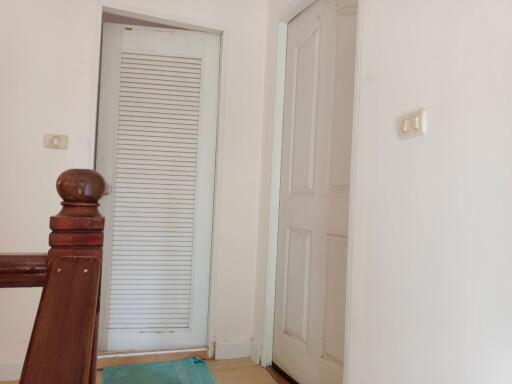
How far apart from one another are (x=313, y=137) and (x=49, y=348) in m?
1.65

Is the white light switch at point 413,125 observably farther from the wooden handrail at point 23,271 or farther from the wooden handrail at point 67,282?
the wooden handrail at point 23,271

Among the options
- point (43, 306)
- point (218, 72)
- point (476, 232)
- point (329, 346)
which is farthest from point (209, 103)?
point (43, 306)

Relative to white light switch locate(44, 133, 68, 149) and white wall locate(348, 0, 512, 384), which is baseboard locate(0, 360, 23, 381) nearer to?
white light switch locate(44, 133, 68, 149)

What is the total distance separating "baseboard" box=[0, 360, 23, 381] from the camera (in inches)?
75.8

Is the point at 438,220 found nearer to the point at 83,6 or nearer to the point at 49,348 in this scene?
the point at 49,348

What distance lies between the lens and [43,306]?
553 mm

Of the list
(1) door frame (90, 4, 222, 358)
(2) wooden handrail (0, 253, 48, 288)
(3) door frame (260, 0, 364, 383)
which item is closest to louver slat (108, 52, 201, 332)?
(1) door frame (90, 4, 222, 358)

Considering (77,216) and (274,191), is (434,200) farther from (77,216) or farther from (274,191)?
(274,191)

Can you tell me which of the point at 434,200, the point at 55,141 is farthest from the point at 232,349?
the point at 434,200

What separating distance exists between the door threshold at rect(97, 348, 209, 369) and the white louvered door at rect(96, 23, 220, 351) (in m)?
0.05

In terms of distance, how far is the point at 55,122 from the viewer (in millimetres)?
2037

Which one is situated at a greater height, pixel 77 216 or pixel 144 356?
pixel 77 216

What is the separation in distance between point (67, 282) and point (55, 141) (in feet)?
5.58

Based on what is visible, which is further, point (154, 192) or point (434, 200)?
point (154, 192)
